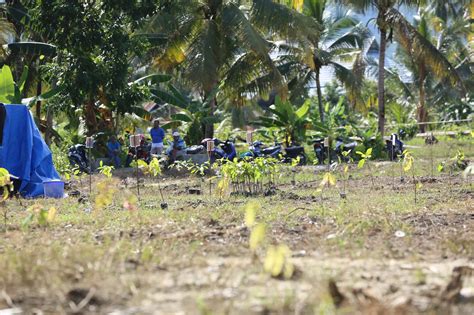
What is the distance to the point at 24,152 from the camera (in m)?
14.7

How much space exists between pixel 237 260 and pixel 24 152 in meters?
8.94

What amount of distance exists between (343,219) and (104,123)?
617 inches

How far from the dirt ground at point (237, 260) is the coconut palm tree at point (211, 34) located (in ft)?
41.2

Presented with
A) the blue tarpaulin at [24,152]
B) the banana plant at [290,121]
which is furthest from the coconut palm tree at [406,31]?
the blue tarpaulin at [24,152]

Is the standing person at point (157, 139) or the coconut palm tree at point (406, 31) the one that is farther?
the coconut palm tree at point (406, 31)

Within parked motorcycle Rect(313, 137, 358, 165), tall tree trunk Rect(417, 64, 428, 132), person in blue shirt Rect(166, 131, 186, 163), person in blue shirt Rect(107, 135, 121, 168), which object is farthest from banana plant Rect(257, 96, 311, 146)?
tall tree trunk Rect(417, 64, 428, 132)

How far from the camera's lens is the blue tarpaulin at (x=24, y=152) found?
14.4 meters

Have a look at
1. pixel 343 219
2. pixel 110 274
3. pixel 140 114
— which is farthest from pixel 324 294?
pixel 140 114

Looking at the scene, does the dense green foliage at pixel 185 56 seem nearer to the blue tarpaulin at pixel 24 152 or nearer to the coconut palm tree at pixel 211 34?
the coconut palm tree at pixel 211 34

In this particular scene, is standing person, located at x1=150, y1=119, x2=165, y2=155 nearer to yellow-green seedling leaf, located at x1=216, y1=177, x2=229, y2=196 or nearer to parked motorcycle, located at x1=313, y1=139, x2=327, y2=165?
parked motorcycle, located at x1=313, y1=139, x2=327, y2=165

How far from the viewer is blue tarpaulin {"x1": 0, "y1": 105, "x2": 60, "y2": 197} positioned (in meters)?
14.4

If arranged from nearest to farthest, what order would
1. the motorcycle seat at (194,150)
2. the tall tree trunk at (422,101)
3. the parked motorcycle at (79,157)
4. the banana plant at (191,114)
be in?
the parked motorcycle at (79,157) < the motorcycle seat at (194,150) < the banana plant at (191,114) < the tall tree trunk at (422,101)

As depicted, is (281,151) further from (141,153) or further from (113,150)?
(113,150)

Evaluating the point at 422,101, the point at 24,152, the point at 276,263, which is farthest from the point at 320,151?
the point at 276,263
